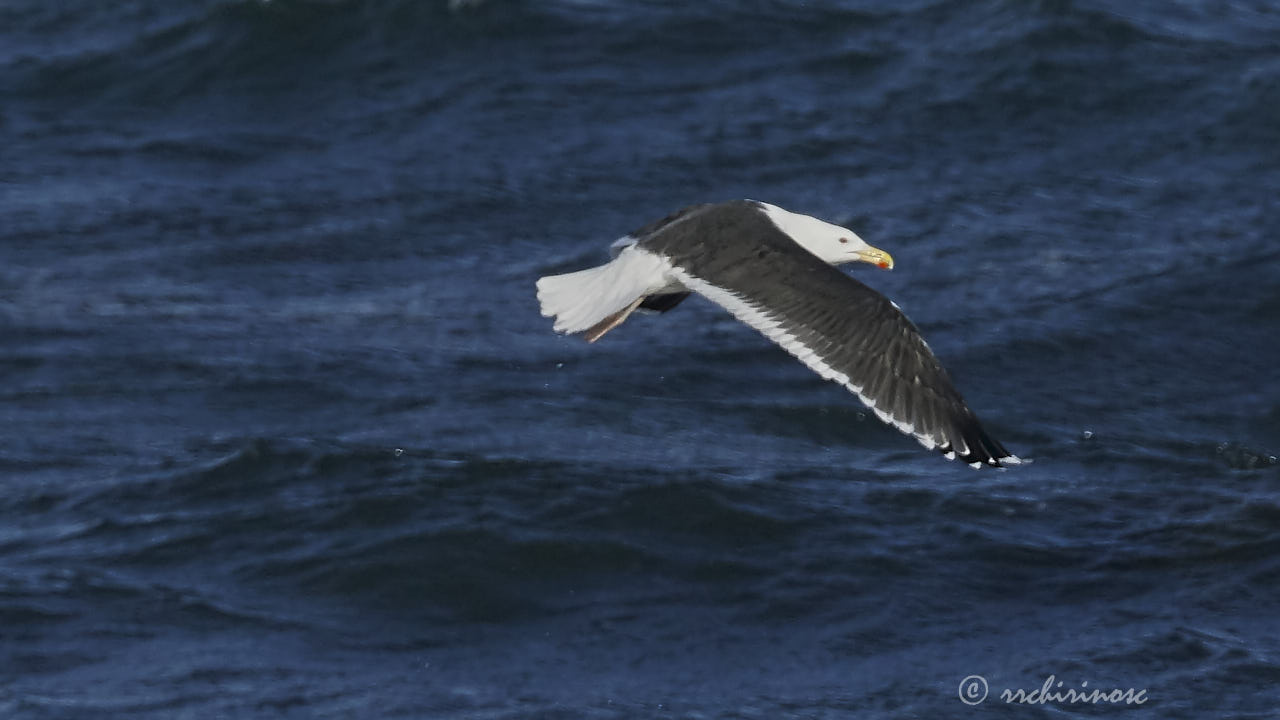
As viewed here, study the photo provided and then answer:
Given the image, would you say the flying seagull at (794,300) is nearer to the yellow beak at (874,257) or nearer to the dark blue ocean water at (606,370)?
the yellow beak at (874,257)

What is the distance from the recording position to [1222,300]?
1097 cm

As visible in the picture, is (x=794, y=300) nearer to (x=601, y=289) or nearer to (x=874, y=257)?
(x=601, y=289)

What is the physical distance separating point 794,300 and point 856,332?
29cm

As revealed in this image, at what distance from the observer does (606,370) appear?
10.5 m

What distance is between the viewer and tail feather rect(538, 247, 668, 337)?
7.22 m

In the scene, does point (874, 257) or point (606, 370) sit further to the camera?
point (606, 370)

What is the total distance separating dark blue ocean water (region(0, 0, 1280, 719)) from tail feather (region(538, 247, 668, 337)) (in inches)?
64.4

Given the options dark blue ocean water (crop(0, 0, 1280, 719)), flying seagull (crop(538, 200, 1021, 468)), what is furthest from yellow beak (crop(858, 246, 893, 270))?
dark blue ocean water (crop(0, 0, 1280, 719))

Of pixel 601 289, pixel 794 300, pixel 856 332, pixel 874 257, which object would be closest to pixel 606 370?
pixel 874 257

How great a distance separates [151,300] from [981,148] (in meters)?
5.52

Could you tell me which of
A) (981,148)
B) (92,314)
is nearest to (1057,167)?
(981,148)

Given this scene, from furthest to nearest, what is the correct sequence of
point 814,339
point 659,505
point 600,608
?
point 659,505 < point 600,608 < point 814,339

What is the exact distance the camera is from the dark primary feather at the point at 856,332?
6594 mm

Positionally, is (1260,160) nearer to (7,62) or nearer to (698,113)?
(698,113)
